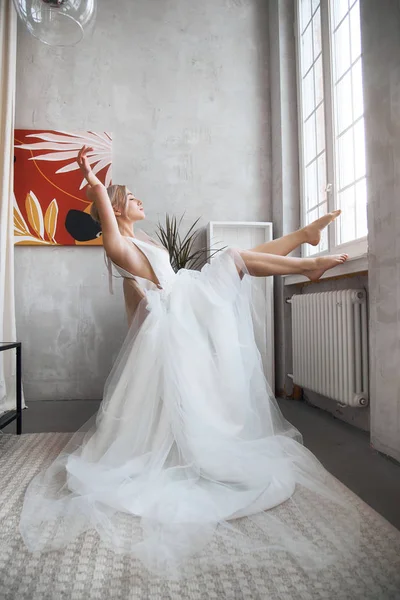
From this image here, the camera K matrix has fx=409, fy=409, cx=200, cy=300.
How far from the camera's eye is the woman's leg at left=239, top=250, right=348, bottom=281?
6.33 feet

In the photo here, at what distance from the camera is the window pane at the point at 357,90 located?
2.43 metres

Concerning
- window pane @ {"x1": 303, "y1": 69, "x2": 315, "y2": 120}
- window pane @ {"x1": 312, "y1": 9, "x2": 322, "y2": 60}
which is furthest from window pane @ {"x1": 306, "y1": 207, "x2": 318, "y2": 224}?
window pane @ {"x1": 312, "y1": 9, "x2": 322, "y2": 60}

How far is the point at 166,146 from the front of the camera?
11.1 ft

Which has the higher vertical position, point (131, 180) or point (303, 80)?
point (303, 80)

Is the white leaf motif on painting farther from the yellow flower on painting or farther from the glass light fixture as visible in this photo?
the glass light fixture

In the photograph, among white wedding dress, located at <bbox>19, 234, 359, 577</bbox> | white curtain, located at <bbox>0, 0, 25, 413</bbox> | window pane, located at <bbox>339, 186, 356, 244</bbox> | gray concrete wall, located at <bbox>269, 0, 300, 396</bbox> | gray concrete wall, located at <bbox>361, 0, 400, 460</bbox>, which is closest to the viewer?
white wedding dress, located at <bbox>19, 234, 359, 577</bbox>

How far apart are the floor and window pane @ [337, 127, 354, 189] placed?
1.51 meters

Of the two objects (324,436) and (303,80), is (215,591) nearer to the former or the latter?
(324,436)

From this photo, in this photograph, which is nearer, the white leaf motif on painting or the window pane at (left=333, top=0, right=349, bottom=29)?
the window pane at (left=333, top=0, right=349, bottom=29)

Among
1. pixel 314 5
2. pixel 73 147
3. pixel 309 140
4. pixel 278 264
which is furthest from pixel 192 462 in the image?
pixel 314 5

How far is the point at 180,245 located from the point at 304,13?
2.05m

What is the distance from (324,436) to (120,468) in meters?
1.20

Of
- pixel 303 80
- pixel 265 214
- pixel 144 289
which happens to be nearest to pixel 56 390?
pixel 144 289

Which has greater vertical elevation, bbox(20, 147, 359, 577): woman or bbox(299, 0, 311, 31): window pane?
bbox(299, 0, 311, 31): window pane
